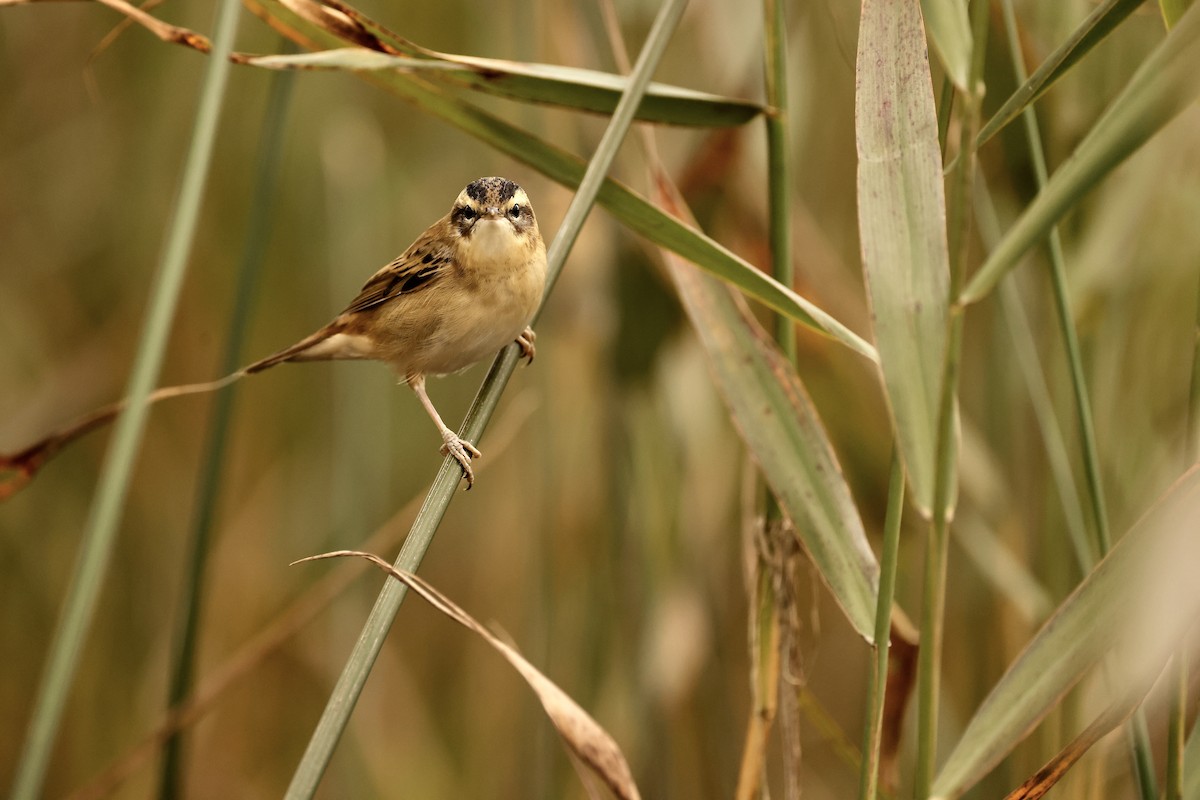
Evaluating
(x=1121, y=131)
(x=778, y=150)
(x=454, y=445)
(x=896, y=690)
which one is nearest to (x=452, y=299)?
(x=454, y=445)

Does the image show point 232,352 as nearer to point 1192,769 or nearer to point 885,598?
point 885,598

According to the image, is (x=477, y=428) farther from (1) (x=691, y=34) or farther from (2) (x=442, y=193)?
(2) (x=442, y=193)

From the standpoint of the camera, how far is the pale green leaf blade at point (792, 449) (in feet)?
5.10

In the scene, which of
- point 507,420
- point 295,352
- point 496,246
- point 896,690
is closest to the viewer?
point 896,690

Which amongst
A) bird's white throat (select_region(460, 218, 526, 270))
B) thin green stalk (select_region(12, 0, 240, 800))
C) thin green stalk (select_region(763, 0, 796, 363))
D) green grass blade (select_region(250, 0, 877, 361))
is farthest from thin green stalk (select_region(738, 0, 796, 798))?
thin green stalk (select_region(12, 0, 240, 800))

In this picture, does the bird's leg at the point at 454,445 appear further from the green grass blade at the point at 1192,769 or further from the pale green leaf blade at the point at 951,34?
the green grass blade at the point at 1192,769

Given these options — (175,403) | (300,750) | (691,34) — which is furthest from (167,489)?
(691,34)

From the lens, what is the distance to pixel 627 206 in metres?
1.62

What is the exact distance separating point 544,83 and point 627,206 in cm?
22

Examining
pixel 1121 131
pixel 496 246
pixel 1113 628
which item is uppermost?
pixel 1121 131

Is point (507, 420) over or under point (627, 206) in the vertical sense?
under

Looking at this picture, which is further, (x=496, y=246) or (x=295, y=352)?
(x=295, y=352)

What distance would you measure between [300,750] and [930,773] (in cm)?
290

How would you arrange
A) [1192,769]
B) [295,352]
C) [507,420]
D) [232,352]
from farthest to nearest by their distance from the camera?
[507,420]
[295,352]
[232,352]
[1192,769]
